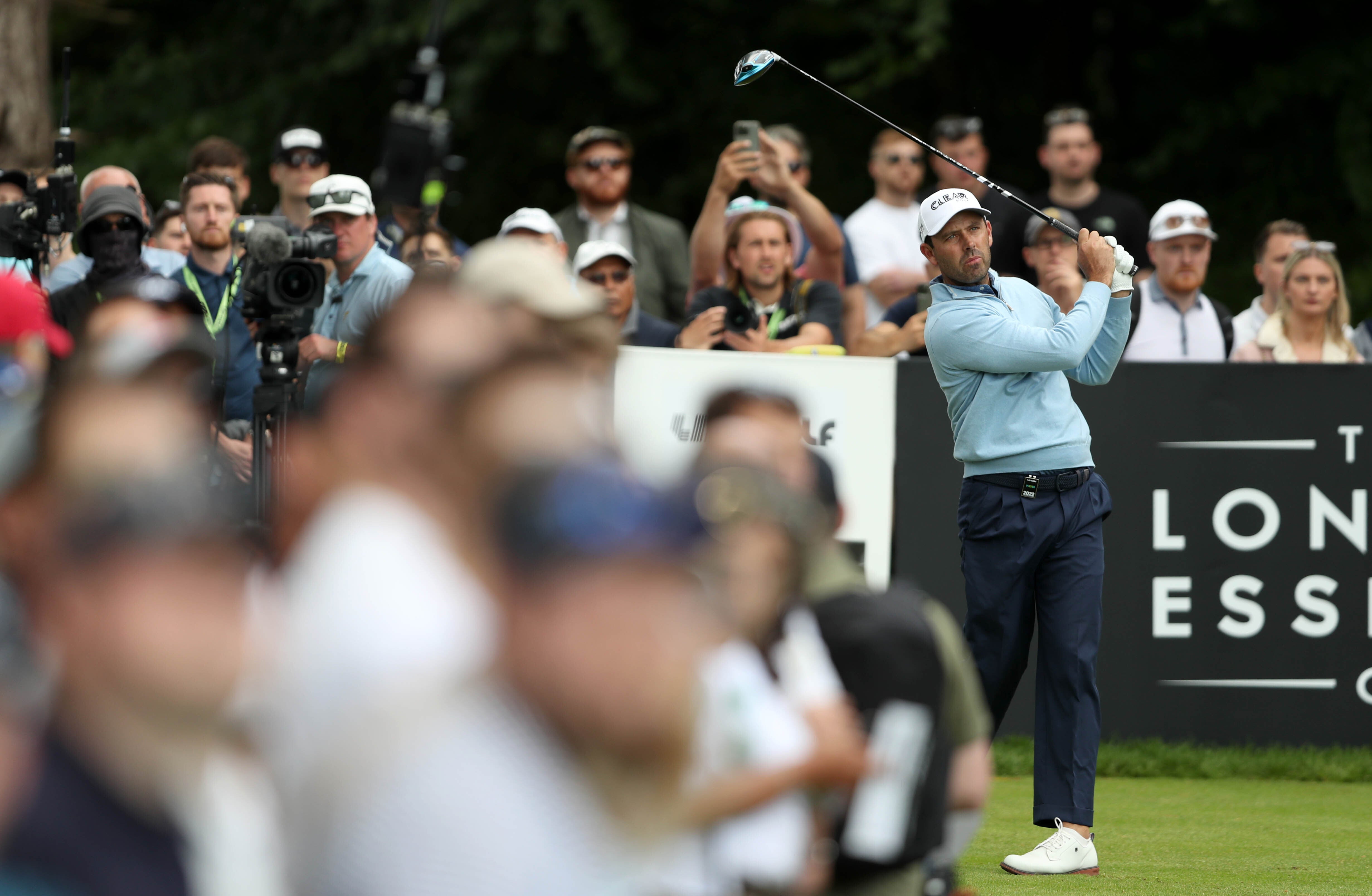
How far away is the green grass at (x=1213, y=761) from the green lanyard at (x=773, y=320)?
2.23 meters

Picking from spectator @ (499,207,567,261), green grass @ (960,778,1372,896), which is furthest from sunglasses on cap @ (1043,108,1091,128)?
green grass @ (960,778,1372,896)

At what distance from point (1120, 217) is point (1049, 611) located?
14.0 ft

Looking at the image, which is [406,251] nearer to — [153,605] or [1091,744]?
[153,605]

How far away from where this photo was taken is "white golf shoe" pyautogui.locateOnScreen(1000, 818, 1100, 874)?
22.0 ft

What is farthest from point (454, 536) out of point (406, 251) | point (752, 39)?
point (752, 39)

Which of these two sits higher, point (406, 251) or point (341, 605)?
point (406, 251)

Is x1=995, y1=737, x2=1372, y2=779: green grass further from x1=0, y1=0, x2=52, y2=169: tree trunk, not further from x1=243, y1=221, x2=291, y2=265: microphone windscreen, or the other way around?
x1=0, y1=0, x2=52, y2=169: tree trunk

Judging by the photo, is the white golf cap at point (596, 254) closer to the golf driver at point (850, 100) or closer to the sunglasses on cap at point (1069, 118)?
the golf driver at point (850, 100)

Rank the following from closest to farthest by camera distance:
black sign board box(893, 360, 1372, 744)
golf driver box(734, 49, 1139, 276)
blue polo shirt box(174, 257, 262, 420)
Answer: blue polo shirt box(174, 257, 262, 420)
golf driver box(734, 49, 1139, 276)
black sign board box(893, 360, 1372, 744)

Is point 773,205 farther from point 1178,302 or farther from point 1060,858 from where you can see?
point 1060,858

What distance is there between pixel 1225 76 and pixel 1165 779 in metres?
7.23

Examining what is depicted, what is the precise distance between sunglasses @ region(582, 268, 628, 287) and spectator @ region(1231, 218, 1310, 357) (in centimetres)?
348

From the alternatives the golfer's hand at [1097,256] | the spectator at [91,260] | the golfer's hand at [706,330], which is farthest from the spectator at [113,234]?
the golfer's hand at [1097,256]

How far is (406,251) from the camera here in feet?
12.0
